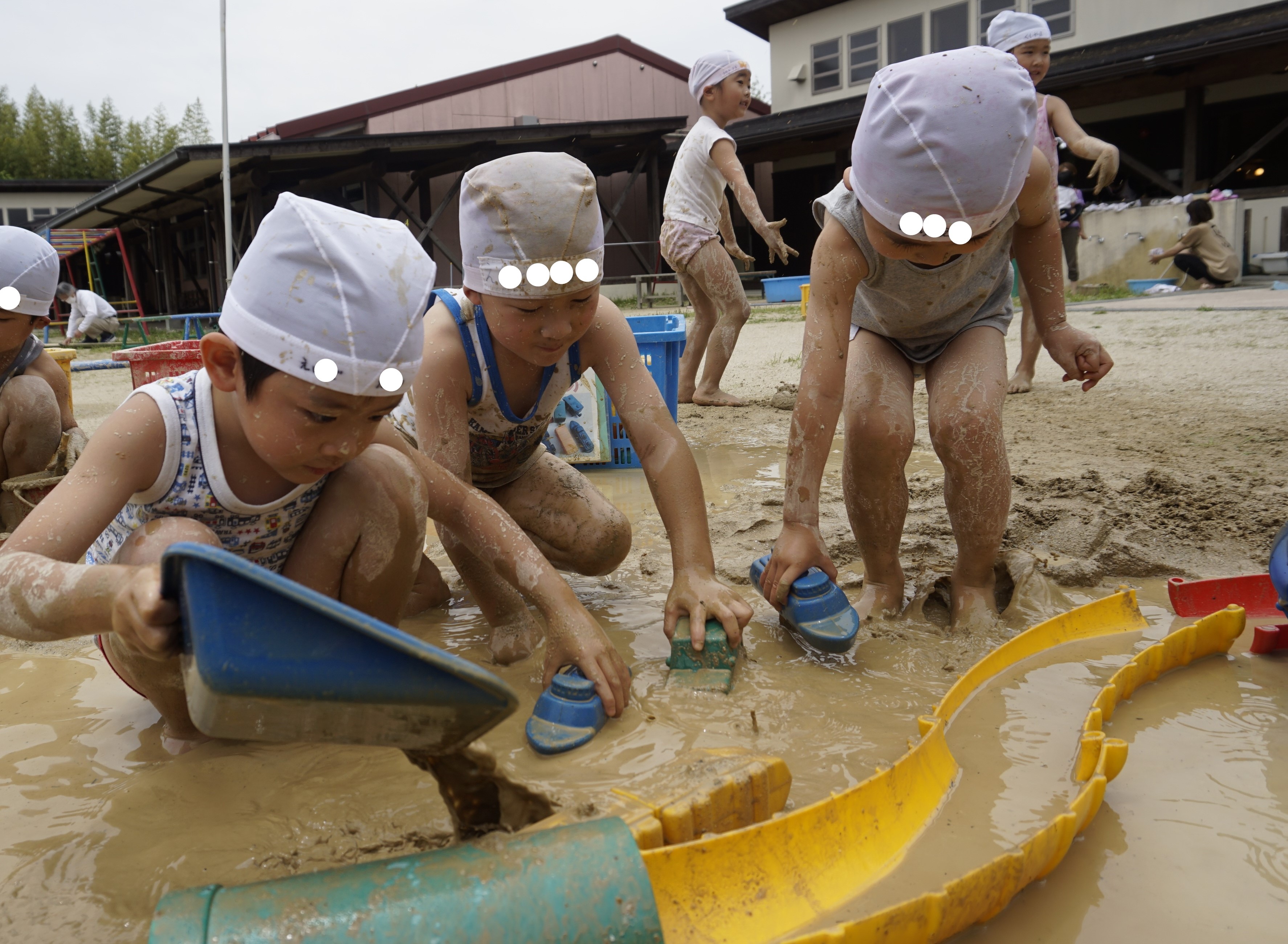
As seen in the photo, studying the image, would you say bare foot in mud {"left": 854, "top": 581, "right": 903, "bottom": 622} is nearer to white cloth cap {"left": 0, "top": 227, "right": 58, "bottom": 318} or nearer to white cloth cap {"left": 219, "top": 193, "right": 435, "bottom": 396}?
white cloth cap {"left": 219, "top": 193, "right": 435, "bottom": 396}

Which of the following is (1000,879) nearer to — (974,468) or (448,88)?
(974,468)

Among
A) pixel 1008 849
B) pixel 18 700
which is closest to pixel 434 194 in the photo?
pixel 18 700

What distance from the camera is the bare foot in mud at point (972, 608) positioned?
2.27 meters

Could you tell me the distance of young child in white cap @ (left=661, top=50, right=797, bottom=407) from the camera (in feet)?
17.5

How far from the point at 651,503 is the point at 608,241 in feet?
48.0

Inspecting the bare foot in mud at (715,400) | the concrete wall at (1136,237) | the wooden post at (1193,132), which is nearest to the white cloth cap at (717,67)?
the bare foot in mud at (715,400)

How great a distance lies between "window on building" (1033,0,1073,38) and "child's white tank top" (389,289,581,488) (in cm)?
1454

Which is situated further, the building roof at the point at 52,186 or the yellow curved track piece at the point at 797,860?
the building roof at the point at 52,186

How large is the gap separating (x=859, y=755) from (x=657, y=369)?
8.89ft

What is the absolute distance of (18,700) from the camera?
2.12 m

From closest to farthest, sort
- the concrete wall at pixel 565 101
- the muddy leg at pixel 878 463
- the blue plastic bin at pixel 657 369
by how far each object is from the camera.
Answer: the muddy leg at pixel 878 463
the blue plastic bin at pixel 657 369
the concrete wall at pixel 565 101

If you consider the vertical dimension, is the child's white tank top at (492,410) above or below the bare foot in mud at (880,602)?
above

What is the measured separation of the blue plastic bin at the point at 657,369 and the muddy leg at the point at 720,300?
2.55 ft

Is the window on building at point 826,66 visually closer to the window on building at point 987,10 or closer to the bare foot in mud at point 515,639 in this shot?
the window on building at point 987,10
